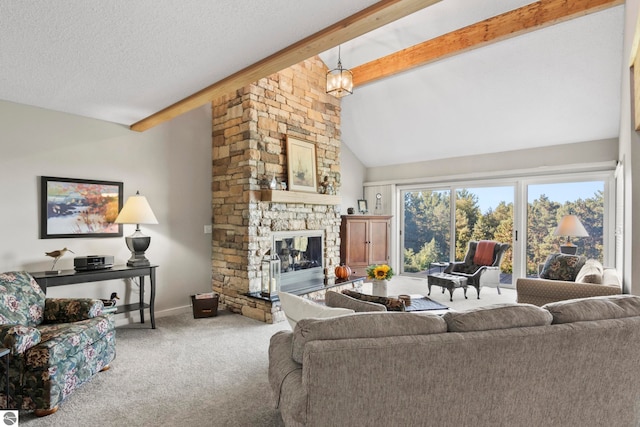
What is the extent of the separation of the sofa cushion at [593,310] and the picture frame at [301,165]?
3691mm

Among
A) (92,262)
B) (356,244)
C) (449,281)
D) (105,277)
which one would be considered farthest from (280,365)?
(356,244)

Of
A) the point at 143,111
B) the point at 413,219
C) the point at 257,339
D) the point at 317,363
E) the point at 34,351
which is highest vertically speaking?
the point at 143,111

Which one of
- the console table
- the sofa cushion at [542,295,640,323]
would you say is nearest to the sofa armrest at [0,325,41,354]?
the console table

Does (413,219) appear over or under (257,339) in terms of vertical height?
over

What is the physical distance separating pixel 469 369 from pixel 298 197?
3654 millimetres

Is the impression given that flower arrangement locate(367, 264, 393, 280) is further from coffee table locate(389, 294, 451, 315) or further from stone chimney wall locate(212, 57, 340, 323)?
stone chimney wall locate(212, 57, 340, 323)

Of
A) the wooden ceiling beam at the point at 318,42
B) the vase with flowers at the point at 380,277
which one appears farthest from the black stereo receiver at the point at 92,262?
the vase with flowers at the point at 380,277

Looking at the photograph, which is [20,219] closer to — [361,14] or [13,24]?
[13,24]

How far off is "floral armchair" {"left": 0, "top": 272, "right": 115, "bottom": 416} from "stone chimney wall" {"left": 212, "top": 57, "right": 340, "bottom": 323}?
1.80m

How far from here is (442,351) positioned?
1.43 meters

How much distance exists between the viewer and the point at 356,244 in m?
6.76

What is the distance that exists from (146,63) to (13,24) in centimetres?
73

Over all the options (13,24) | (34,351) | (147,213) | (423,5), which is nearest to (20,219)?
(147,213)

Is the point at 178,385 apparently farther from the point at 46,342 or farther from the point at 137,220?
the point at 137,220
